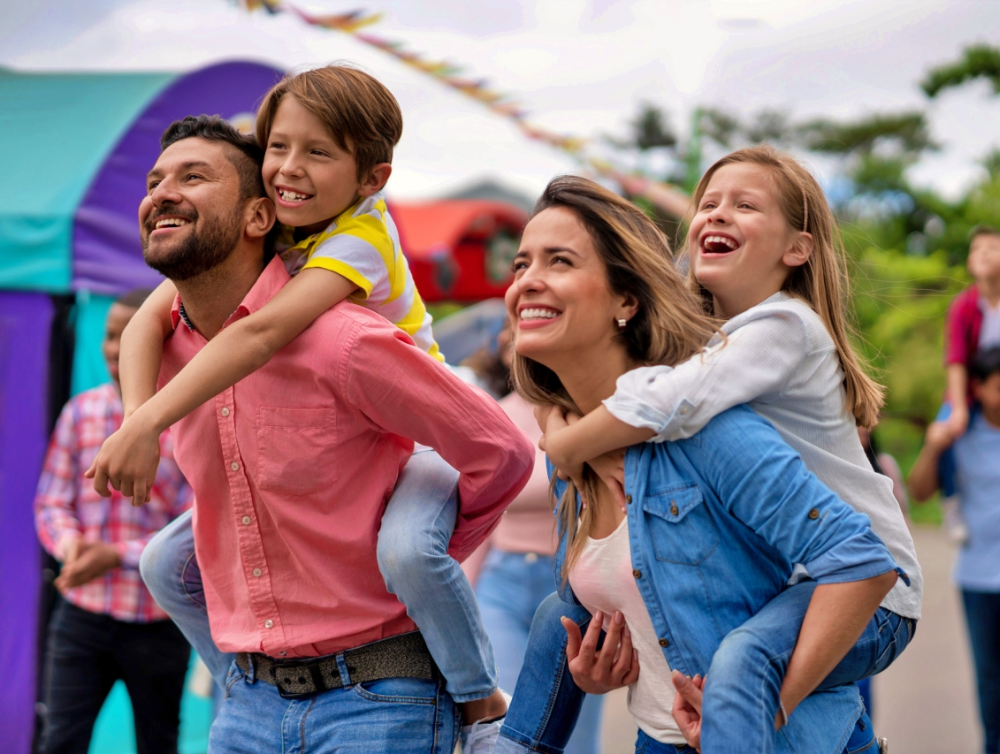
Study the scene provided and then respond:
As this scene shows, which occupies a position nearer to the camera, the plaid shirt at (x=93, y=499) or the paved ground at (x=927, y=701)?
the plaid shirt at (x=93, y=499)

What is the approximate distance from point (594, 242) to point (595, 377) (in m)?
0.27

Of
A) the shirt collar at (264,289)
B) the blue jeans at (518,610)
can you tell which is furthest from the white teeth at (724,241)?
the blue jeans at (518,610)

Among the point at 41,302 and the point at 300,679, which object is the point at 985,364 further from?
the point at 41,302

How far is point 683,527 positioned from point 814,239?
746 millimetres

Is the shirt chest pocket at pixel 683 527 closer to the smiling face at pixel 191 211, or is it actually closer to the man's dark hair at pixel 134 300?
the smiling face at pixel 191 211

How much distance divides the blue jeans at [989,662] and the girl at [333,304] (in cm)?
336

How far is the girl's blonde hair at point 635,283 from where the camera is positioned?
196 cm

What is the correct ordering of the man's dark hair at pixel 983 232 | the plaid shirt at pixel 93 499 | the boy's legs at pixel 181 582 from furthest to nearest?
the man's dark hair at pixel 983 232 < the plaid shirt at pixel 93 499 < the boy's legs at pixel 181 582

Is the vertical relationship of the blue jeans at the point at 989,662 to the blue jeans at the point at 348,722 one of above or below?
below

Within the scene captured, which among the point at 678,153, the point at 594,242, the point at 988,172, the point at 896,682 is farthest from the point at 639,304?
the point at 678,153

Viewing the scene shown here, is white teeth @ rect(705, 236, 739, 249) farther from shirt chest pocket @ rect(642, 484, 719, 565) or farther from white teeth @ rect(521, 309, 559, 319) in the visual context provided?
shirt chest pocket @ rect(642, 484, 719, 565)

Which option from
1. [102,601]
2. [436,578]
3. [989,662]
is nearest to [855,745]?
[436,578]

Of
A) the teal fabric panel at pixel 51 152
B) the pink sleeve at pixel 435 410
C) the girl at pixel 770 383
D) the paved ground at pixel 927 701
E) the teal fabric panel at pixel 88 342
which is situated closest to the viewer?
the girl at pixel 770 383

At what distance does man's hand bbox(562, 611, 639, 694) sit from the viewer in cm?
201
